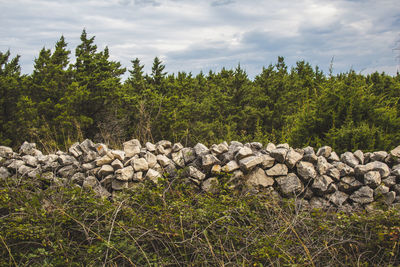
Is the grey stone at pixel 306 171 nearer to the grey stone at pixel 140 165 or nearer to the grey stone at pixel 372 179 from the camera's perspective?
the grey stone at pixel 372 179

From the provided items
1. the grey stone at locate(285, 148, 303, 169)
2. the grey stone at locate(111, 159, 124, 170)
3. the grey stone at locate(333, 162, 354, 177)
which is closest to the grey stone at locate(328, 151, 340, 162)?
the grey stone at locate(333, 162, 354, 177)

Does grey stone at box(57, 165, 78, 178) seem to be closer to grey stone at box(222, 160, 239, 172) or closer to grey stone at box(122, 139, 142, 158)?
grey stone at box(122, 139, 142, 158)

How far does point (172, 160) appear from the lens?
444 cm

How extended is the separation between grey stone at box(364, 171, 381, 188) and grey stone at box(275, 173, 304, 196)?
0.83 m

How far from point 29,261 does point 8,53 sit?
16041 millimetres

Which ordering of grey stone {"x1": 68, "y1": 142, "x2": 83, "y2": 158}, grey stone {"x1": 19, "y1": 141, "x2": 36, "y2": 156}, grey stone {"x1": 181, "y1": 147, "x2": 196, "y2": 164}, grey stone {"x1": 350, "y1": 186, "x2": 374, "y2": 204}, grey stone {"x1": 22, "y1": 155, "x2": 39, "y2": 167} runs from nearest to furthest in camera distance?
grey stone {"x1": 350, "y1": 186, "x2": 374, "y2": 204}, grey stone {"x1": 181, "y1": 147, "x2": 196, "y2": 164}, grey stone {"x1": 68, "y1": 142, "x2": 83, "y2": 158}, grey stone {"x1": 22, "y1": 155, "x2": 39, "y2": 167}, grey stone {"x1": 19, "y1": 141, "x2": 36, "y2": 156}

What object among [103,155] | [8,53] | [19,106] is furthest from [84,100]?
[103,155]

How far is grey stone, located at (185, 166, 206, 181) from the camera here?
160 inches

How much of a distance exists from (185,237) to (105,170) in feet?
6.19

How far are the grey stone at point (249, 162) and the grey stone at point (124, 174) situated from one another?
1527 millimetres

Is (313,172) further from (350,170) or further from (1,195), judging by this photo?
(1,195)

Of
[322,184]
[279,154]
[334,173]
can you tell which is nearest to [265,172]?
[279,154]

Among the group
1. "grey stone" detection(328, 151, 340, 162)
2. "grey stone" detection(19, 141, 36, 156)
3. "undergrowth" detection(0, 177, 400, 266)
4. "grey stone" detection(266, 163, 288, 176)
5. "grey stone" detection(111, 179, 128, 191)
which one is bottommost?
"undergrowth" detection(0, 177, 400, 266)

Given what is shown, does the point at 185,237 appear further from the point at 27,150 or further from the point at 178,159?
the point at 27,150
